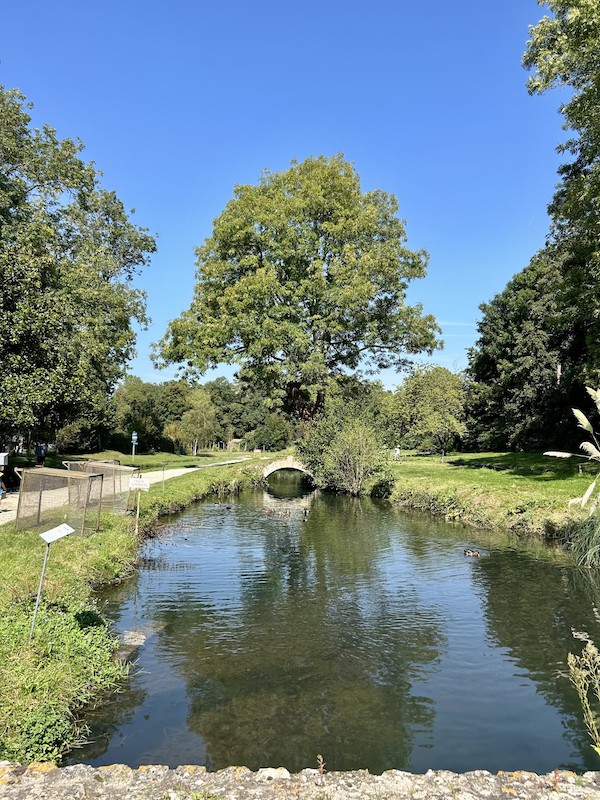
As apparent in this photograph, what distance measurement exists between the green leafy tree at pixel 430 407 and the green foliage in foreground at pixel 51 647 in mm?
Result: 37125

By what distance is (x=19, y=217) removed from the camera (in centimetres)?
2636

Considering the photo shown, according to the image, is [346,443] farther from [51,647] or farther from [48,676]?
[48,676]

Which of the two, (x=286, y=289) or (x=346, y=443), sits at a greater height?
(x=286, y=289)

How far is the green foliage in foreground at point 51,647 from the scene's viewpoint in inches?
267

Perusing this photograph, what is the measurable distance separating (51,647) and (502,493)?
67.4 feet

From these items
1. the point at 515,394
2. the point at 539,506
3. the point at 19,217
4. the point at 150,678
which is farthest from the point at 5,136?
the point at 515,394

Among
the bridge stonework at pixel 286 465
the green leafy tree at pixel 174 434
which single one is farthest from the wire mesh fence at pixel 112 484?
the green leafy tree at pixel 174 434

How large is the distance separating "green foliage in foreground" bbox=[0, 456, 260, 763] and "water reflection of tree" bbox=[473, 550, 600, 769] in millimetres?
6720

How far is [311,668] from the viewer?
9742 millimetres

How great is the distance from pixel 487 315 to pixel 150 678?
55835 millimetres

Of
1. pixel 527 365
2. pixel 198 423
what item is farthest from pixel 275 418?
pixel 527 365

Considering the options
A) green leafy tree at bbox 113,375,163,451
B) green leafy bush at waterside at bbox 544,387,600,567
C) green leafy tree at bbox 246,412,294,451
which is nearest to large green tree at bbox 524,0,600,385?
green leafy bush at waterside at bbox 544,387,600,567

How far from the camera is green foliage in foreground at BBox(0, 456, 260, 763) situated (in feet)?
22.2

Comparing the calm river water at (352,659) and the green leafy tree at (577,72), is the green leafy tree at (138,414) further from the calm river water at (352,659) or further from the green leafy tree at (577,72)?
the green leafy tree at (577,72)
